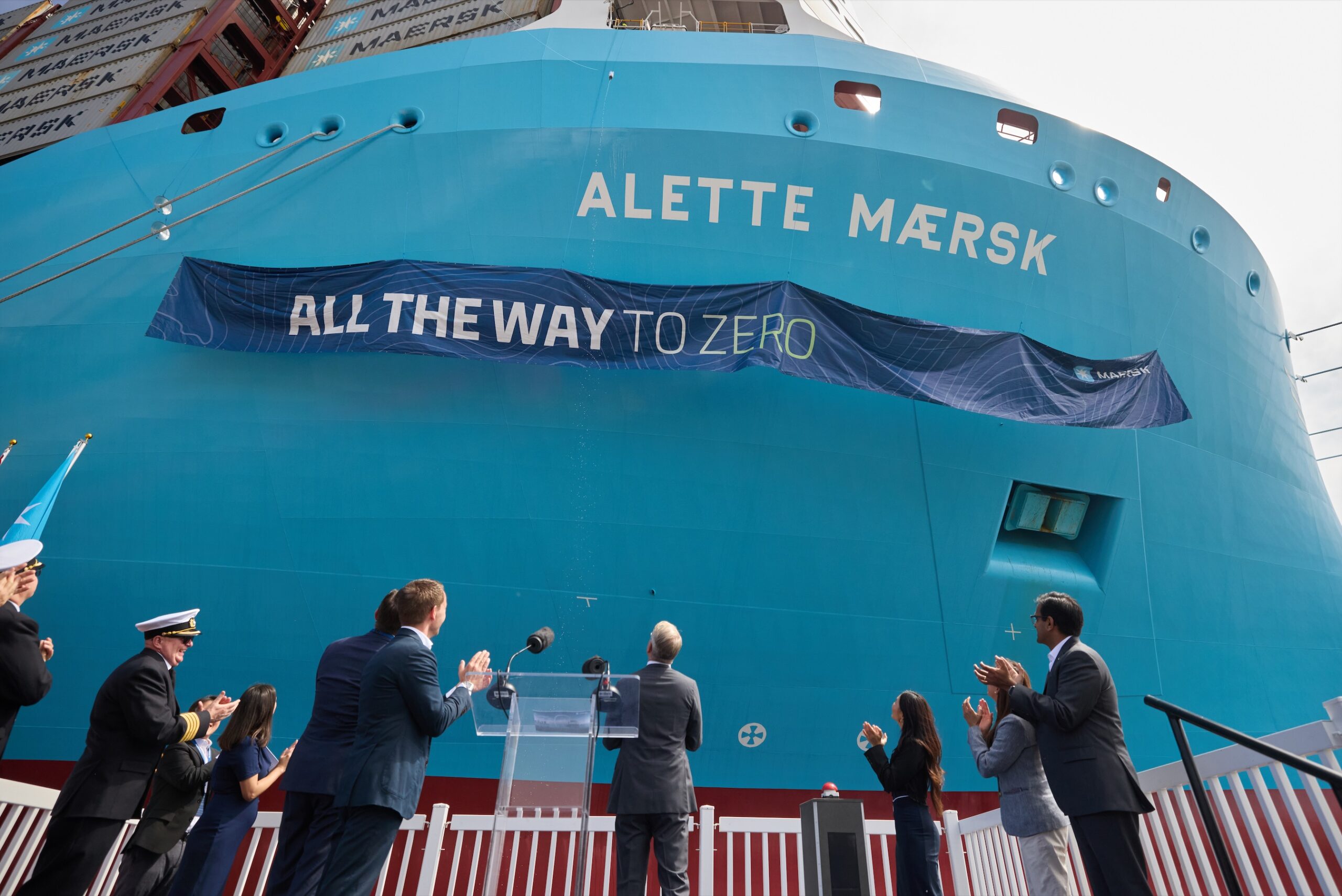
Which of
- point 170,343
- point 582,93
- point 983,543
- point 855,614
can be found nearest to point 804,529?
point 855,614

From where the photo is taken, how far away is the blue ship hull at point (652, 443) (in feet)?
21.6

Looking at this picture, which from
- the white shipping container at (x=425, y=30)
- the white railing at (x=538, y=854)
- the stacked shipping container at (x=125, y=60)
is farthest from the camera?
the stacked shipping container at (x=125, y=60)

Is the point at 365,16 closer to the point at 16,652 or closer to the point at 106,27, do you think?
the point at 106,27

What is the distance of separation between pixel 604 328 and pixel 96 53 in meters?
17.5

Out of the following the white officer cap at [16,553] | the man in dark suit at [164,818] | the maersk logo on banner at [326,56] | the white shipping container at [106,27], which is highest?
the white shipping container at [106,27]

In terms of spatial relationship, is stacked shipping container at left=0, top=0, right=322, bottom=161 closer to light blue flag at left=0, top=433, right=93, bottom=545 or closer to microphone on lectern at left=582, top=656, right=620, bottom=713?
light blue flag at left=0, top=433, right=93, bottom=545

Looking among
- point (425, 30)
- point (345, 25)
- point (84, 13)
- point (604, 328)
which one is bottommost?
point (604, 328)

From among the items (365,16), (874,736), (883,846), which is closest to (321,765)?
(874,736)

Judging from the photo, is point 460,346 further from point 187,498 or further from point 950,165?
point 950,165

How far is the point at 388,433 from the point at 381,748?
13.1 ft

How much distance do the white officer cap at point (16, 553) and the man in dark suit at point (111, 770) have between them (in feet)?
1.87

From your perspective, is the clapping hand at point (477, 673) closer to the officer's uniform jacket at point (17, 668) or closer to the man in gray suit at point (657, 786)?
the man in gray suit at point (657, 786)

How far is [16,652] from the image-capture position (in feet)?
11.1

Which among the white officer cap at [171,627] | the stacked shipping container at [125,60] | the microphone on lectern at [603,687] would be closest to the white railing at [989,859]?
the microphone on lectern at [603,687]
